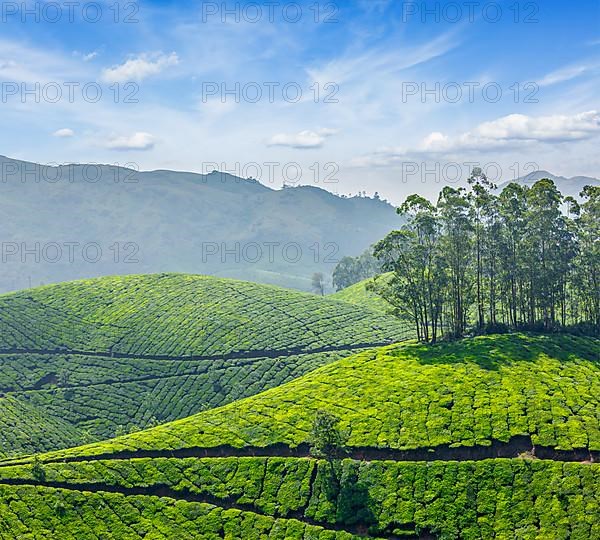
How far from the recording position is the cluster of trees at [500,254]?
8900cm

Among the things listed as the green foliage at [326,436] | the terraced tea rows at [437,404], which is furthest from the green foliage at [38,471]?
the green foliage at [326,436]

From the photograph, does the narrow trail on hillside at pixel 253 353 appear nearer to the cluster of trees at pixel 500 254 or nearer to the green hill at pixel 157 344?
the green hill at pixel 157 344

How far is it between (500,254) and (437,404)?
32952 millimetres

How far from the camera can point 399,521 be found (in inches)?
2120

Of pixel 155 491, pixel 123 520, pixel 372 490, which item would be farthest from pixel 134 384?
pixel 372 490

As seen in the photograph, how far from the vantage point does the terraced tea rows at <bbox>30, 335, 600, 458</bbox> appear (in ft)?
203

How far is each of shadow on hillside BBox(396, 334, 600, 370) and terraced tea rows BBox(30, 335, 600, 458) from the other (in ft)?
0.45

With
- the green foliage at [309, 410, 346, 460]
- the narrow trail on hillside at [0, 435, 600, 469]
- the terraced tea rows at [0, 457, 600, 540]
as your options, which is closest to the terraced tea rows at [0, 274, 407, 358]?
the narrow trail on hillside at [0, 435, 600, 469]

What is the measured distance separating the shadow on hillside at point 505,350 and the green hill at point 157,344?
1182 inches

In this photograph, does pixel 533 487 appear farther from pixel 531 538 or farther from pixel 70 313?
pixel 70 313

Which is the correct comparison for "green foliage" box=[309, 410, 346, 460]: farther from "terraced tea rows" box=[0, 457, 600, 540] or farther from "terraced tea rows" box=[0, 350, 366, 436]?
"terraced tea rows" box=[0, 350, 366, 436]

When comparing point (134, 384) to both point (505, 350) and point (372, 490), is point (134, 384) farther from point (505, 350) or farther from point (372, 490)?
point (505, 350)

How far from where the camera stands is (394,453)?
61344mm

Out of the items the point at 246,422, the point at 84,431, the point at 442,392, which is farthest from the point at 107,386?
the point at 442,392
